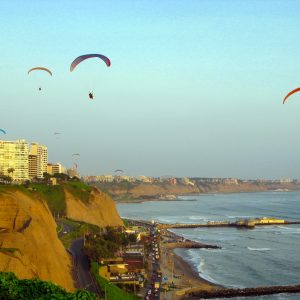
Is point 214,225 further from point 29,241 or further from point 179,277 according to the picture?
point 29,241

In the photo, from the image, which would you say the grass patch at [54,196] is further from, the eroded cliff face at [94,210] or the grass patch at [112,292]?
the grass patch at [112,292]

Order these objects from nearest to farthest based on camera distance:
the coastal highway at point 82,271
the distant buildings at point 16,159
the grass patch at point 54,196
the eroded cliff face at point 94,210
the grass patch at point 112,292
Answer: the grass patch at point 112,292, the coastal highway at point 82,271, the grass patch at point 54,196, the eroded cliff face at point 94,210, the distant buildings at point 16,159

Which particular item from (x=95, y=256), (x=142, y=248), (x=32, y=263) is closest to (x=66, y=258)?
(x=95, y=256)

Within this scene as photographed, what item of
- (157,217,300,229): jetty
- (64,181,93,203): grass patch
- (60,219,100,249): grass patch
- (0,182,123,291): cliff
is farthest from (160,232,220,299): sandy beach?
(157,217,300,229): jetty

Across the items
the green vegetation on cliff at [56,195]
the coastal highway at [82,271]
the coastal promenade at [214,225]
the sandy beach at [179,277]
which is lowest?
the sandy beach at [179,277]

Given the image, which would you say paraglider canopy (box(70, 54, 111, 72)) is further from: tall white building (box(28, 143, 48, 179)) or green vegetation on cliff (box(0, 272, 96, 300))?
tall white building (box(28, 143, 48, 179))

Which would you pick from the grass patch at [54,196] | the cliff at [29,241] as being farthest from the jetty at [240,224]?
the cliff at [29,241]
